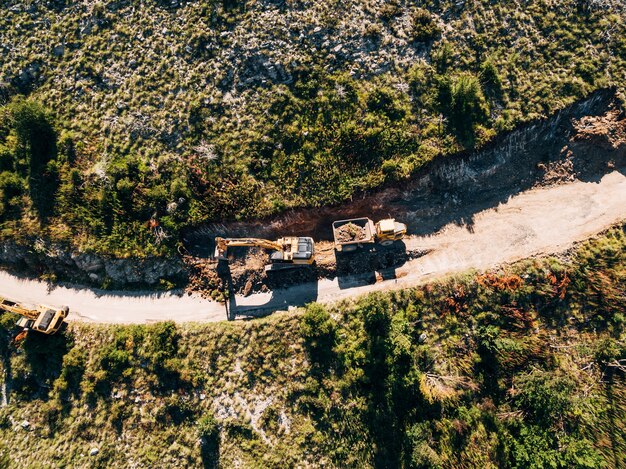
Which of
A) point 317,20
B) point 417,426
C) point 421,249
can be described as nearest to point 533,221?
point 421,249

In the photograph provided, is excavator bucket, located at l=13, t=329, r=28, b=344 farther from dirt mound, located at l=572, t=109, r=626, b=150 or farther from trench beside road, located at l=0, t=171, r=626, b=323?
dirt mound, located at l=572, t=109, r=626, b=150

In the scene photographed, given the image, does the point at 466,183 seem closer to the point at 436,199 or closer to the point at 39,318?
the point at 436,199

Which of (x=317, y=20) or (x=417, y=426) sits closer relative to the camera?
(x=417, y=426)

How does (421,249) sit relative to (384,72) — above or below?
below

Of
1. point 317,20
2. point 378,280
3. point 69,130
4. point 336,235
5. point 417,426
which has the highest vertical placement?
point 317,20

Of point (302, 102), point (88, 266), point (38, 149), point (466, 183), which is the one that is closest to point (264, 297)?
point (88, 266)

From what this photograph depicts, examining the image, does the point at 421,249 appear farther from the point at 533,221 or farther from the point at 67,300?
the point at 67,300
